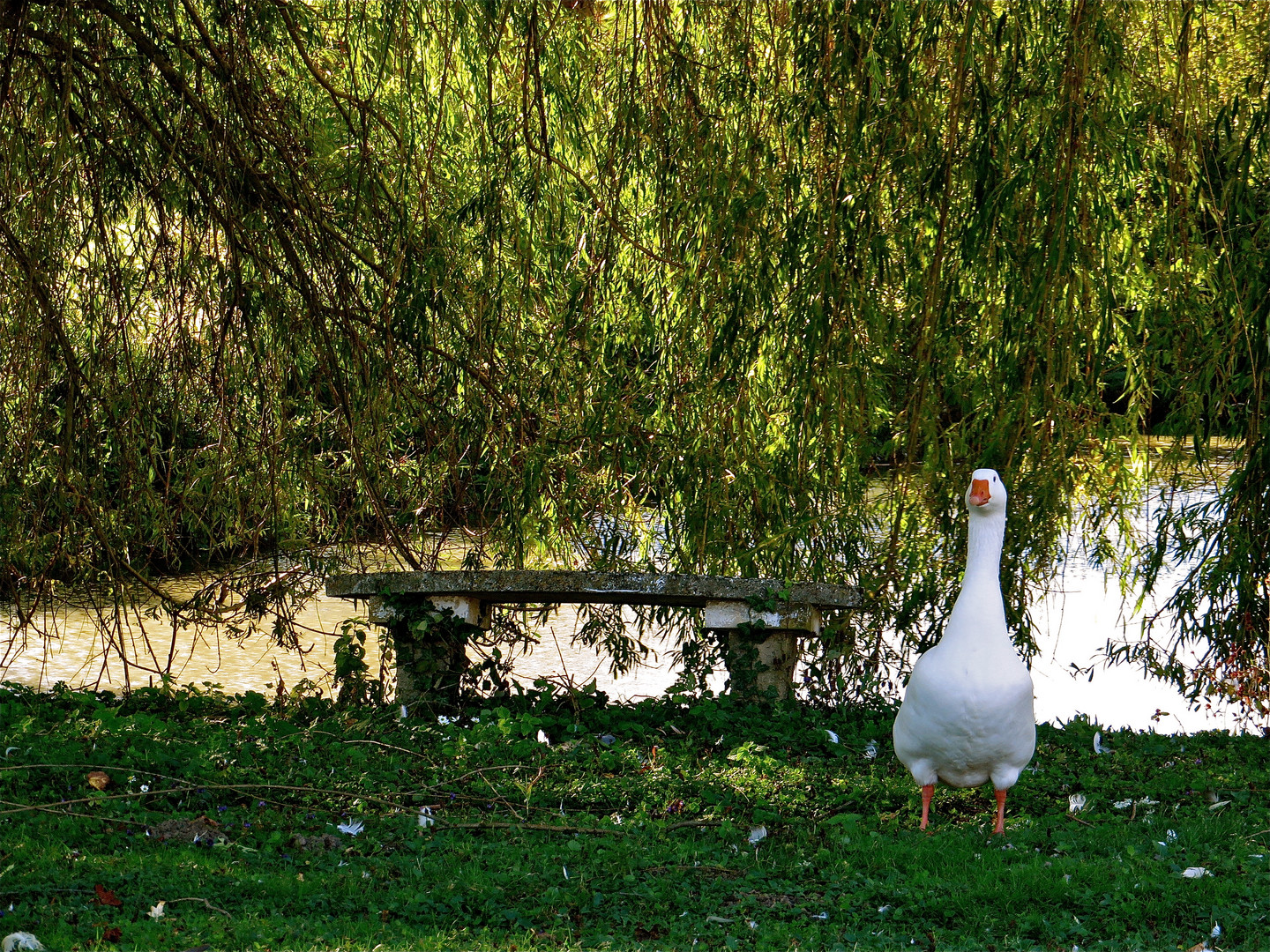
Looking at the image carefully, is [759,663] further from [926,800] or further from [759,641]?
[926,800]

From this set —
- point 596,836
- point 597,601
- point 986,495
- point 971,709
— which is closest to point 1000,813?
point 971,709

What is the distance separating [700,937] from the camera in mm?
2461

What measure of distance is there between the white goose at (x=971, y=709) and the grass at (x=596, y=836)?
16cm

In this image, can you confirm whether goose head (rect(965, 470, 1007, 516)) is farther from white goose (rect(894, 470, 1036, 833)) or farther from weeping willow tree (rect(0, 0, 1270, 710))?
weeping willow tree (rect(0, 0, 1270, 710))

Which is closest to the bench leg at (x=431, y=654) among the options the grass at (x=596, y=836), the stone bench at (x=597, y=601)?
the stone bench at (x=597, y=601)

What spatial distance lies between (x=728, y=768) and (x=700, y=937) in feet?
4.02

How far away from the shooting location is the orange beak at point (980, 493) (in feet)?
11.1

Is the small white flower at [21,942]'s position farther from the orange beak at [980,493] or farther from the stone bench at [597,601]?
the orange beak at [980,493]

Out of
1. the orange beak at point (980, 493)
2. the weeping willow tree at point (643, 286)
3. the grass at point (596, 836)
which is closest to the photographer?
the grass at point (596, 836)

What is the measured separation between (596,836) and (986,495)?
1.35m

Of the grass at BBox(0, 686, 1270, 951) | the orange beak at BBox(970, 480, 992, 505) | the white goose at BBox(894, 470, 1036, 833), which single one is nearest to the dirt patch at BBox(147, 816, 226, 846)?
the grass at BBox(0, 686, 1270, 951)

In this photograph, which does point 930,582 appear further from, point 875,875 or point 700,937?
point 700,937

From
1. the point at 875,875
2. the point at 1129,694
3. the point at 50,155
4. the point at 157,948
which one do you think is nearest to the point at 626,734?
the point at 875,875

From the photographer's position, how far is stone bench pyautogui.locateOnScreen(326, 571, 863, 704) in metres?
4.23
